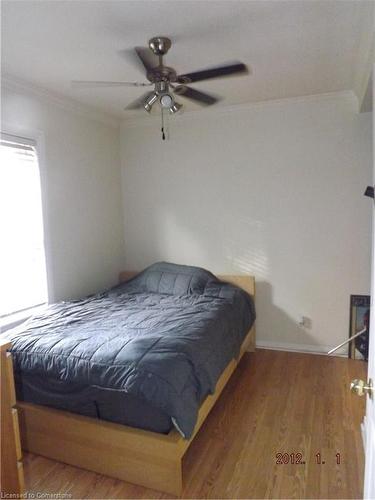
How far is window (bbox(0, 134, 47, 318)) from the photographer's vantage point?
260 cm

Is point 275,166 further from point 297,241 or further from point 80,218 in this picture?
point 80,218

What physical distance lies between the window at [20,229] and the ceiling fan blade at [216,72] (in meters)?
1.48

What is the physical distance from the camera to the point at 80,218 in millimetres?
3371

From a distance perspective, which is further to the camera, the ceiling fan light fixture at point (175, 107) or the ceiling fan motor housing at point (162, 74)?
the ceiling fan light fixture at point (175, 107)

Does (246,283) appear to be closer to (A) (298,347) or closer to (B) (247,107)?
(A) (298,347)

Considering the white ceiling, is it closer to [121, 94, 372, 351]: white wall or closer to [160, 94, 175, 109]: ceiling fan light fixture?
[160, 94, 175, 109]: ceiling fan light fixture

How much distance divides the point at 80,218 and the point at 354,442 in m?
2.84

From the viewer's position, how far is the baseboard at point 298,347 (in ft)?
10.9

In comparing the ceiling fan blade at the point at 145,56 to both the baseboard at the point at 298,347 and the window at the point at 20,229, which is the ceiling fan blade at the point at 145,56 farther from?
the baseboard at the point at 298,347

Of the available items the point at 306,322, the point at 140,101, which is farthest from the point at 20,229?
the point at 306,322

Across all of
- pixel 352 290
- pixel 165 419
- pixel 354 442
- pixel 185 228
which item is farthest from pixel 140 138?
pixel 354 442

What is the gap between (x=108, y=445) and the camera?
6.09 feet

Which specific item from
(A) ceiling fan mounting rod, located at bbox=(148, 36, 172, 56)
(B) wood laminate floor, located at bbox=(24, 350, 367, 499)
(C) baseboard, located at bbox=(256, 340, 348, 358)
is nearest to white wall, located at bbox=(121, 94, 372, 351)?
(C) baseboard, located at bbox=(256, 340, 348, 358)

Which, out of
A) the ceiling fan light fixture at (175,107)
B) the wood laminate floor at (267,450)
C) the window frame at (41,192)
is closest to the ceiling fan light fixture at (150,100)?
the ceiling fan light fixture at (175,107)
